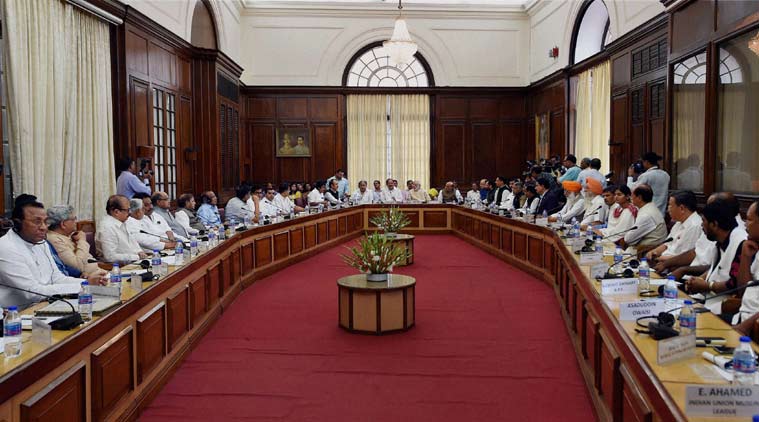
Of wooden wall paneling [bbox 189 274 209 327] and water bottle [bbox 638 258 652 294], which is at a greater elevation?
water bottle [bbox 638 258 652 294]

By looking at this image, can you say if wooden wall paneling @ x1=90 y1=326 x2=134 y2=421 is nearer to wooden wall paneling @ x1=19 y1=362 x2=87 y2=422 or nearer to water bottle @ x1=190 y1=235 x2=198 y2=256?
wooden wall paneling @ x1=19 y1=362 x2=87 y2=422

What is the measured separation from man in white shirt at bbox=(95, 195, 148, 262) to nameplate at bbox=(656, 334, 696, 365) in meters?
3.92

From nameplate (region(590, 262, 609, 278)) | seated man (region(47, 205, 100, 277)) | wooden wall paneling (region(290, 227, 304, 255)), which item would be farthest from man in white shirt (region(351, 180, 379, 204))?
nameplate (region(590, 262, 609, 278))

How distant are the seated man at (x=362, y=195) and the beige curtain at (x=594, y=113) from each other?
3.96 metres

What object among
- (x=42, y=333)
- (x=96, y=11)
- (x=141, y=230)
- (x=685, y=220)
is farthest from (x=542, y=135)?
(x=42, y=333)

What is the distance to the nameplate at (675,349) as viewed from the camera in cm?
213

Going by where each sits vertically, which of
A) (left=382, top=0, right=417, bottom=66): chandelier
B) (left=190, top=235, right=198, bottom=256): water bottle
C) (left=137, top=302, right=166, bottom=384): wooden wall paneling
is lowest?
(left=137, top=302, right=166, bottom=384): wooden wall paneling

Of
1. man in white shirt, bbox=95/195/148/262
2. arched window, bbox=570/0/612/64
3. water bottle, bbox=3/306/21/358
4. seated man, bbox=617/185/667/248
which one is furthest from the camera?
arched window, bbox=570/0/612/64

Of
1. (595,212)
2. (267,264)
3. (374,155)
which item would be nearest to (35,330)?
(267,264)

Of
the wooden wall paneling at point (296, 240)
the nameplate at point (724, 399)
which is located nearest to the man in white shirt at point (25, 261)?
the nameplate at point (724, 399)

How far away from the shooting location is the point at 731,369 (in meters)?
2.02

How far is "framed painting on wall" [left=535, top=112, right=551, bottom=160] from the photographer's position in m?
12.8

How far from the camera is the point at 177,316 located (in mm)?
4207

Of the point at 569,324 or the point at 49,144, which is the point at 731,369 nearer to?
the point at 569,324
